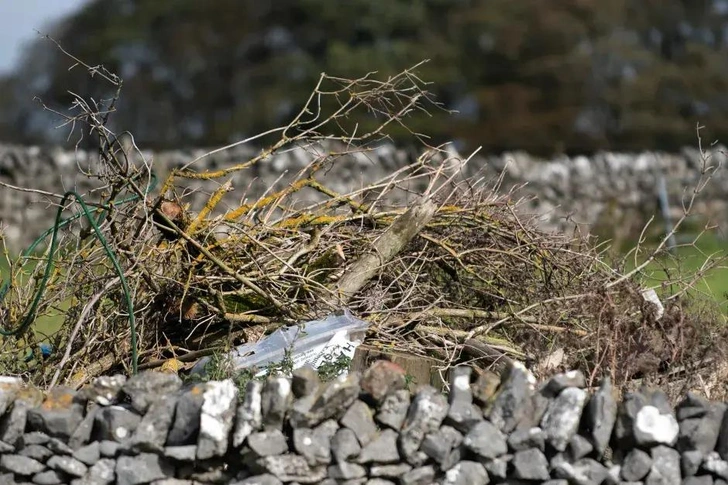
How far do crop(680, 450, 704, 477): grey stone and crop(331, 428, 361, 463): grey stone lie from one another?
4.12 feet

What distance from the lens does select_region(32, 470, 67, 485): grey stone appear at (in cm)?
439

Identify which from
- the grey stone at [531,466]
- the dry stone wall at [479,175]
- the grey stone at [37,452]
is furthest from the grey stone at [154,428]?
the dry stone wall at [479,175]

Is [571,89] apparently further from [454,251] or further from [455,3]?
[454,251]

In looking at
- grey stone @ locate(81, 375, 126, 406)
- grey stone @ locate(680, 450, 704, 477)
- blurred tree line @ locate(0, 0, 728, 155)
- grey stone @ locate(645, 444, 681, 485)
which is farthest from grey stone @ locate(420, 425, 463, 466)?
blurred tree line @ locate(0, 0, 728, 155)

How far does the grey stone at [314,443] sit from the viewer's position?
420 cm

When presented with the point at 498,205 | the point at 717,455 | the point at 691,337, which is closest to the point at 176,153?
the point at 498,205

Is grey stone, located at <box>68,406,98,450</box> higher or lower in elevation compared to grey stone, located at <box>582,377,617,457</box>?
higher

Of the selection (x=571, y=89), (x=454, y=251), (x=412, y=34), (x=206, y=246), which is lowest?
(x=571, y=89)

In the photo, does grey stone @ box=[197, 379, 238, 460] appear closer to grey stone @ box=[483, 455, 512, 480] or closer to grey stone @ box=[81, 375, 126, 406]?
grey stone @ box=[81, 375, 126, 406]

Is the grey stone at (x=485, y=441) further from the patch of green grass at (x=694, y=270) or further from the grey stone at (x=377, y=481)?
the patch of green grass at (x=694, y=270)

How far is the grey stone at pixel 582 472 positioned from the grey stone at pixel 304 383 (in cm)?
98

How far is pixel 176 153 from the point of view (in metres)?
19.1

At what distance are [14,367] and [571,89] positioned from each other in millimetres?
28889

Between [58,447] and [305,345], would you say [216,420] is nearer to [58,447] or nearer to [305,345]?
[58,447]
